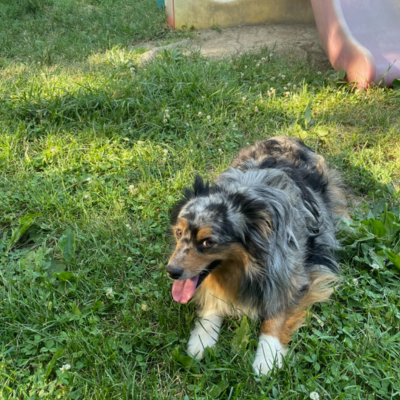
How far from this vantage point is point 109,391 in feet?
6.61

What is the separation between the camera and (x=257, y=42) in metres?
6.56

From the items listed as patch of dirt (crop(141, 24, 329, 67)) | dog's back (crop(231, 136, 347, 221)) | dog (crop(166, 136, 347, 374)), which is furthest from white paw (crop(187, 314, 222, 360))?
patch of dirt (crop(141, 24, 329, 67))

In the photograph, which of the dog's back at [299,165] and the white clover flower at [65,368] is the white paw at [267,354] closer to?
the white clover flower at [65,368]

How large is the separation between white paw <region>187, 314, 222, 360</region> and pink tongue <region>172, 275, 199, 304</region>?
0.60 feet

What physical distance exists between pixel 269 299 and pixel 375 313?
0.70m

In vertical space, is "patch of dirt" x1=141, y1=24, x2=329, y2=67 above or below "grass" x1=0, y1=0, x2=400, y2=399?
above

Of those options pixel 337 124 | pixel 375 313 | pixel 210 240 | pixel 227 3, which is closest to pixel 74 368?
pixel 210 240

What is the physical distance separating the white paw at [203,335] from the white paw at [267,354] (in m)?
0.27

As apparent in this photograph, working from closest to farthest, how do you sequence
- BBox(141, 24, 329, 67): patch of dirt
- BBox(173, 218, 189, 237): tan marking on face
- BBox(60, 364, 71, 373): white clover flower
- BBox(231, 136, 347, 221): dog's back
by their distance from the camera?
1. BBox(60, 364, 71, 373): white clover flower
2. BBox(173, 218, 189, 237): tan marking on face
3. BBox(231, 136, 347, 221): dog's back
4. BBox(141, 24, 329, 67): patch of dirt

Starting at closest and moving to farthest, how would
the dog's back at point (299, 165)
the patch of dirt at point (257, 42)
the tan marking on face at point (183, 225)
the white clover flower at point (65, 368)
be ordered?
the white clover flower at point (65, 368) → the tan marking on face at point (183, 225) → the dog's back at point (299, 165) → the patch of dirt at point (257, 42)

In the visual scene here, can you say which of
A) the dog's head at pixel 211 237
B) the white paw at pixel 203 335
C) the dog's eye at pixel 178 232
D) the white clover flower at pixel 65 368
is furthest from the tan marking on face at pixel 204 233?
the white clover flower at pixel 65 368

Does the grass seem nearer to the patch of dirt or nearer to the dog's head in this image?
the dog's head

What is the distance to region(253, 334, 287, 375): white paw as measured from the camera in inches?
84.1

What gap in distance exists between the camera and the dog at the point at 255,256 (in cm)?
217
